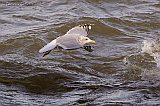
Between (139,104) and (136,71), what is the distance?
52.0 inches

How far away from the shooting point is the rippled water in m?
5.58

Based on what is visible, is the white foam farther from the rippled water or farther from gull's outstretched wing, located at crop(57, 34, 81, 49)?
gull's outstretched wing, located at crop(57, 34, 81, 49)

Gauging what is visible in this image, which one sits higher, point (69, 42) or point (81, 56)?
point (69, 42)

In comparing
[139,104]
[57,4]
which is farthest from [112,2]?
[139,104]

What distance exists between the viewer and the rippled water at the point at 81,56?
220 inches

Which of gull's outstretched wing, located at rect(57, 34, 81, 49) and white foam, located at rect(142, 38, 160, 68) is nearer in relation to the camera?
gull's outstretched wing, located at rect(57, 34, 81, 49)

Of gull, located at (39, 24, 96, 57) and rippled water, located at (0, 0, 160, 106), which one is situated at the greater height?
gull, located at (39, 24, 96, 57)

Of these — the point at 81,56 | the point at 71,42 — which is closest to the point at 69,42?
the point at 71,42

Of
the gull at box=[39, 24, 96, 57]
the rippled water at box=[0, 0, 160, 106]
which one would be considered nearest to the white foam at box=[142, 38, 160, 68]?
the rippled water at box=[0, 0, 160, 106]

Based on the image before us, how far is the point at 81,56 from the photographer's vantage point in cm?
725

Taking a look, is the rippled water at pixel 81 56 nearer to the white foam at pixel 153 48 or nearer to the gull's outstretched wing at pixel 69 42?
the white foam at pixel 153 48

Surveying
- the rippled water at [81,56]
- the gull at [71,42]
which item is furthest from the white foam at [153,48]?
the gull at [71,42]

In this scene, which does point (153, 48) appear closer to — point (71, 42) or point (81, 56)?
point (81, 56)

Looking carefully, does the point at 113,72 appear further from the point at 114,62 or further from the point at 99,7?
the point at 99,7
